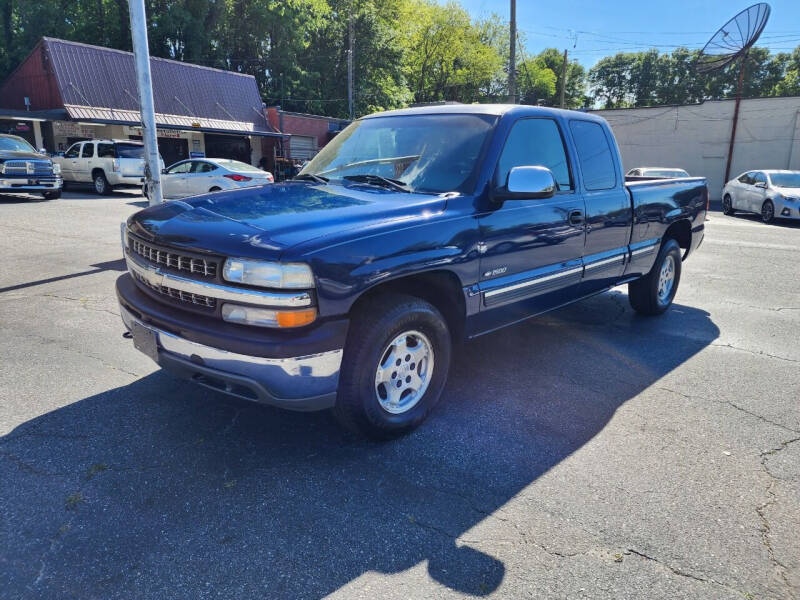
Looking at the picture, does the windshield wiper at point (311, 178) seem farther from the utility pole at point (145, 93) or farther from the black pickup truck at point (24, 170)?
the black pickup truck at point (24, 170)

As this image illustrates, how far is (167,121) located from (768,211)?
82.4ft

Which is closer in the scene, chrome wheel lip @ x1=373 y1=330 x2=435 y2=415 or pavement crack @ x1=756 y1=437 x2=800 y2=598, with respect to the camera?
pavement crack @ x1=756 y1=437 x2=800 y2=598

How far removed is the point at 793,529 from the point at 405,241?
229 cm

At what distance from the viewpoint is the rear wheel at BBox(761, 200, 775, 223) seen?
15998 mm

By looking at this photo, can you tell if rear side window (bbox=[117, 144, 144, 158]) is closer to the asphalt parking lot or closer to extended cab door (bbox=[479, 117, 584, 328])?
the asphalt parking lot

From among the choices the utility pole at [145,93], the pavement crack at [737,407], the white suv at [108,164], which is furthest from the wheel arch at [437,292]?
the white suv at [108,164]

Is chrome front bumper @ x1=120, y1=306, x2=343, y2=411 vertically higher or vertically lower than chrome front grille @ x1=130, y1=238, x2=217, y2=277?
lower

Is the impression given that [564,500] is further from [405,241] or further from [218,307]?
[218,307]

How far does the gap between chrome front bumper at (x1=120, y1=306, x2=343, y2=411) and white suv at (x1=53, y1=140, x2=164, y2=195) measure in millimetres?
18025

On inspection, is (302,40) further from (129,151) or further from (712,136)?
(712,136)

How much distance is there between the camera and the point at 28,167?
15211 mm

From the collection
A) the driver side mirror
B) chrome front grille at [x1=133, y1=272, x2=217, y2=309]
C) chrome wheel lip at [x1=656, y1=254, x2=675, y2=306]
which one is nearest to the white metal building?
chrome wheel lip at [x1=656, y1=254, x2=675, y2=306]


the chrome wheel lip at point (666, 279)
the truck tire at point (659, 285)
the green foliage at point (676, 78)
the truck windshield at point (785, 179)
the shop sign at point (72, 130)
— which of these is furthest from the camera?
the green foliage at point (676, 78)

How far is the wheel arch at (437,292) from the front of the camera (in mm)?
3086
